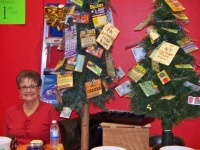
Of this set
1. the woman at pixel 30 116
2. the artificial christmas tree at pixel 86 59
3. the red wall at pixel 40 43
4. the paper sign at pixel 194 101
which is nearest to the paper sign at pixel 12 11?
the red wall at pixel 40 43

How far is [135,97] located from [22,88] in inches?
40.9

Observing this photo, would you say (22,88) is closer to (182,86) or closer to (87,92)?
(87,92)

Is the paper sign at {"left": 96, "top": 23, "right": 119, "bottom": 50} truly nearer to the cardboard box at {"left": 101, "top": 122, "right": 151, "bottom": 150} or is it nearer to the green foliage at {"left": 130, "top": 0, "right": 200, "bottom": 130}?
the green foliage at {"left": 130, "top": 0, "right": 200, "bottom": 130}

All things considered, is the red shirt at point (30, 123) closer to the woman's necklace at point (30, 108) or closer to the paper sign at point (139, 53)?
the woman's necklace at point (30, 108)

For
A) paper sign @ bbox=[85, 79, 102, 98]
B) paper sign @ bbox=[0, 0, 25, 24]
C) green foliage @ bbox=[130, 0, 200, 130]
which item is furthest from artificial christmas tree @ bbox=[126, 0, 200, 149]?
paper sign @ bbox=[0, 0, 25, 24]

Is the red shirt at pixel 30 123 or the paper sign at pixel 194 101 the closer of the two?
the paper sign at pixel 194 101

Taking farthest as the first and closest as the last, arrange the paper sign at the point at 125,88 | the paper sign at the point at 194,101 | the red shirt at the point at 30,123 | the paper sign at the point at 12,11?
the paper sign at the point at 12,11
the red shirt at the point at 30,123
the paper sign at the point at 125,88
the paper sign at the point at 194,101

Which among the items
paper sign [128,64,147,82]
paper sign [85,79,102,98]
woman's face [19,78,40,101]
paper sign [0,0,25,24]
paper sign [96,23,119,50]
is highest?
paper sign [0,0,25,24]

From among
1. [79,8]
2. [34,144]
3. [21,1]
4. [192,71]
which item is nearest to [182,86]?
[192,71]

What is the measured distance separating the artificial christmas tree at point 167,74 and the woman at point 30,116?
892 mm

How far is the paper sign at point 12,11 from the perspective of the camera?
10.1 ft

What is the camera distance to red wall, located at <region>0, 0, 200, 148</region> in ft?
10.2

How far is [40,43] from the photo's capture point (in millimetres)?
3211

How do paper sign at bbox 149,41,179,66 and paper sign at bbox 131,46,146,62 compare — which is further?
paper sign at bbox 131,46,146,62
